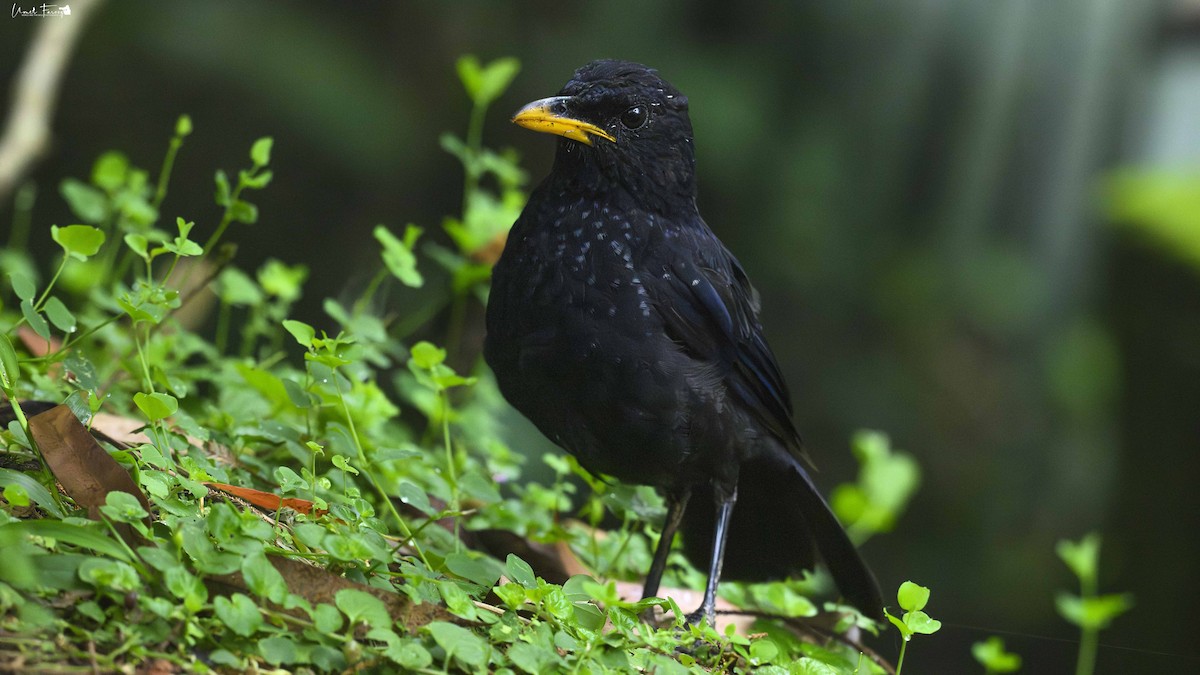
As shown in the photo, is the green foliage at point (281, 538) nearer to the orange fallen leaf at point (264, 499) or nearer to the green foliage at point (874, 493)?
the orange fallen leaf at point (264, 499)

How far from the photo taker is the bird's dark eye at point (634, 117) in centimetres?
224

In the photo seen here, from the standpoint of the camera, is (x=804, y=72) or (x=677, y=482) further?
(x=804, y=72)

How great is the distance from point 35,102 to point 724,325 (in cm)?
248

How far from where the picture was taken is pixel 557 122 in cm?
219

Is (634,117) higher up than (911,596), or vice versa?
(634,117)

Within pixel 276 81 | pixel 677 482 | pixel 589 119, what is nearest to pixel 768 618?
pixel 677 482

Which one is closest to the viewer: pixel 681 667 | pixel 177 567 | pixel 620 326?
pixel 177 567

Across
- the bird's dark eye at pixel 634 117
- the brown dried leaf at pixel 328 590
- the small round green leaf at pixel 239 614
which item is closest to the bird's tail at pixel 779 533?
the bird's dark eye at pixel 634 117

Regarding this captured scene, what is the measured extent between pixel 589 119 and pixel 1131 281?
345 cm

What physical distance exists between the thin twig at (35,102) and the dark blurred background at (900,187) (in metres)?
1.24

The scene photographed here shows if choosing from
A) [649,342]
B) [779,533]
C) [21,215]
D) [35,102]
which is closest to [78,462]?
[649,342]

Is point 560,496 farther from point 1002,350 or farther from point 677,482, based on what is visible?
point 1002,350

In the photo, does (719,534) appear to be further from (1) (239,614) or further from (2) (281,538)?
(1) (239,614)

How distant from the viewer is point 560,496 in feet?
8.61
